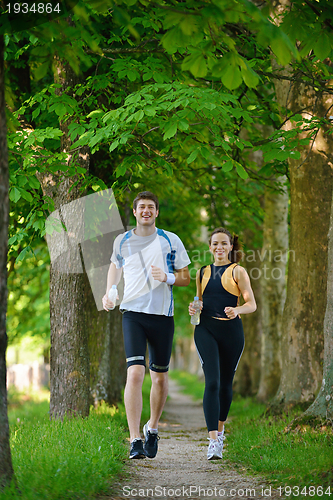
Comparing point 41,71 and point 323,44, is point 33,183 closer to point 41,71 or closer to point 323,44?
point 41,71

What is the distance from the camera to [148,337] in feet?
16.2

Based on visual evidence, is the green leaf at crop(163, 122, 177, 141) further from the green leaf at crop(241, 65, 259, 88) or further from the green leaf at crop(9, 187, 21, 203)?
the green leaf at crop(241, 65, 259, 88)

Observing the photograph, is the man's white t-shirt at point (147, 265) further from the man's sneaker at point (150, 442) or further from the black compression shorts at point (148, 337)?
the man's sneaker at point (150, 442)

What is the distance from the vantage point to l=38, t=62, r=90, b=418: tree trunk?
655 centimetres

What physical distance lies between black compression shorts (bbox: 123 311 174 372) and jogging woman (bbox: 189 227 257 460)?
46cm

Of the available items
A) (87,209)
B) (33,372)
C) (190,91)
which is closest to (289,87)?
(190,91)

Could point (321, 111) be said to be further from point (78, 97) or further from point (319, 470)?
point (319, 470)

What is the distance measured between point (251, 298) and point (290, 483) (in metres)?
1.95

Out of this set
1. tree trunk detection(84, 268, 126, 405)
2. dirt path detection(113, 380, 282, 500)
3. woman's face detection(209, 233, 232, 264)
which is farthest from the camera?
tree trunk detection(84, 268, 126, 405)

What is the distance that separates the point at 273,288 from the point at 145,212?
Answer: 639cm

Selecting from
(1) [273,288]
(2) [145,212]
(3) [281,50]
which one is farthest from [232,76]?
(1) [273,288]

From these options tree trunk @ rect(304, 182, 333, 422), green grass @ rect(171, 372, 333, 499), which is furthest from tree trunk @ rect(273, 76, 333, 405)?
tree trunk @ rect(304, 182, 333, 422)

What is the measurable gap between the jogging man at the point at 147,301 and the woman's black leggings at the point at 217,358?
0.44 m

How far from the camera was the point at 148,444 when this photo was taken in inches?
192
